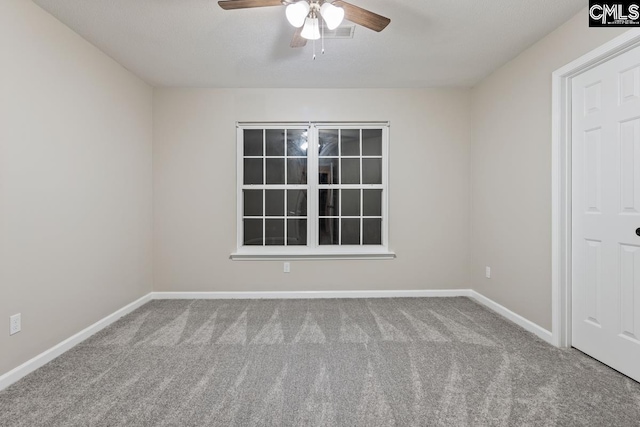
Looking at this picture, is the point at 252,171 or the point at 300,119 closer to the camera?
the point at 300,119

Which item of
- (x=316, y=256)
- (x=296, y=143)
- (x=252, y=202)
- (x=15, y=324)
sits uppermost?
(x=296, y=143)

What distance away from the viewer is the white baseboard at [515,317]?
2648 mm

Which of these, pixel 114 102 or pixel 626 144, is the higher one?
pixel 114 102

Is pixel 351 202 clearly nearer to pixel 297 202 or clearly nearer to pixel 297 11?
pixel 297 202

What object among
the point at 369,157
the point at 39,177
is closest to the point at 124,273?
the point at 39,177

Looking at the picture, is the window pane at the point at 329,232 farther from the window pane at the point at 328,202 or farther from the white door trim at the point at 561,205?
the white door trim at the point at 561,205

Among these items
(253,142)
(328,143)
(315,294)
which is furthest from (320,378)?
(253,142)

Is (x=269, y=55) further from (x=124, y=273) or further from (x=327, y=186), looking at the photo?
(x=124, y=273)

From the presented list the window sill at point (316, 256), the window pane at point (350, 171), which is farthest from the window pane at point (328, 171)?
the window sill at point (316, 256)

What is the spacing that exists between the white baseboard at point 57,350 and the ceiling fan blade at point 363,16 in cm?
310

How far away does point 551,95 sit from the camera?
2602 millimetres

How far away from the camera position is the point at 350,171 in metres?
3.98

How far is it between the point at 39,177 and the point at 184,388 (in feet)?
5.91

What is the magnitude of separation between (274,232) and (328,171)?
1029 mm
